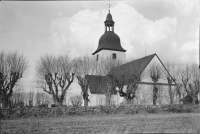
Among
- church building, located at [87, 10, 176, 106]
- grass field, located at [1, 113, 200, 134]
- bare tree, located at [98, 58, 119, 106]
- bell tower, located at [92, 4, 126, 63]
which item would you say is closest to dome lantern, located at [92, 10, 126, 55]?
bell tower, located at [92, 4, 126, 63]

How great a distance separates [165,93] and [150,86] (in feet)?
8.57

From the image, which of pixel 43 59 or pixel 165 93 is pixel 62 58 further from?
pixel 165 93

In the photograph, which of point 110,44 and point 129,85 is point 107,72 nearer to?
point 129,85

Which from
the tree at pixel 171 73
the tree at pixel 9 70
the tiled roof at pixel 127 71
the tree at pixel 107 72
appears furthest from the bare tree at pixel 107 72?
the tree at pixel 9 70

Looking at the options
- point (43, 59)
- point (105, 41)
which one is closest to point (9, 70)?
point (43, 59)

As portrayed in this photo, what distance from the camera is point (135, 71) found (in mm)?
27938

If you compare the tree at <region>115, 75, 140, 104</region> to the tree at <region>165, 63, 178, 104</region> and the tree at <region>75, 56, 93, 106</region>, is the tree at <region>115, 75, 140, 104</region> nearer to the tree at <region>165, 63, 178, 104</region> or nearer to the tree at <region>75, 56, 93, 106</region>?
the tree at <region>75, 56, 93, 106</region>

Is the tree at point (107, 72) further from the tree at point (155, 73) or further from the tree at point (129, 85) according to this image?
the tree at point (155, 73)

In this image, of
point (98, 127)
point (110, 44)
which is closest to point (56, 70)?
point (98, 127)

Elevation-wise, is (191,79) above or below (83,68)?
below

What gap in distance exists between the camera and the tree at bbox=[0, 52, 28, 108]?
21.6 m

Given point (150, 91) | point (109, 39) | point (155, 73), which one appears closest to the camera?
point (155, 73)

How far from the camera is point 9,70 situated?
72.5ft

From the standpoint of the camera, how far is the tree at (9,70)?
70.8 feet
